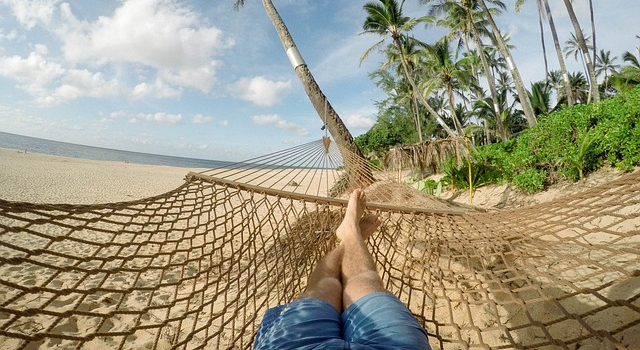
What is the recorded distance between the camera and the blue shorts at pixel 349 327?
2.18 ft

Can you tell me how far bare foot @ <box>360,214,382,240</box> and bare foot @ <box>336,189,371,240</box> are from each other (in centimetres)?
6

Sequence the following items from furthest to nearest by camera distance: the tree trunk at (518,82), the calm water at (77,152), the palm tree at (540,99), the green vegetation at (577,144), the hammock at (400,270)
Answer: the calm water at (77,152)
the palm tree at (540,99)
the tree trunk at (518,82)
the green vegetation at (577,144)
the hammock at (400,270)

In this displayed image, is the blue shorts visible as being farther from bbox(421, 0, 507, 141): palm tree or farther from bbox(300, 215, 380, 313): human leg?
bbox(421, 0, 507, 141): palm tree

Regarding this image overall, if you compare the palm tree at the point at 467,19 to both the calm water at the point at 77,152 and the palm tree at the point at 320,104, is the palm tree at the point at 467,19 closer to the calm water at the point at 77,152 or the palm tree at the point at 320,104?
the palm tree at the point at 320,104

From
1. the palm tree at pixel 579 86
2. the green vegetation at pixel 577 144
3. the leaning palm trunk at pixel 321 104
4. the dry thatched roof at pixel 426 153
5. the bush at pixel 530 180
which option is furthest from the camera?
the palm tree at pixel 579 86

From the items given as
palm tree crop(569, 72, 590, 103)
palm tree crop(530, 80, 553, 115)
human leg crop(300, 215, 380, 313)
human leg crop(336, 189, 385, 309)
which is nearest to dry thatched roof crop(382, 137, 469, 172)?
human leg crop(336, 189, 385, 309)

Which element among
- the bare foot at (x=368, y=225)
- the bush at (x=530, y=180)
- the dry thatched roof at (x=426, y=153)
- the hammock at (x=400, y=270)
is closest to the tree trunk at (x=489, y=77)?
the dry thatched roof at (x=426, y=153)

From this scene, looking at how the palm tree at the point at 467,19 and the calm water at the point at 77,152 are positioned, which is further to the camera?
the calm water at the point at 77,152

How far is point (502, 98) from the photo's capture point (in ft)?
56.4

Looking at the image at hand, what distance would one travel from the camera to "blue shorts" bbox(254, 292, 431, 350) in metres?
0.66

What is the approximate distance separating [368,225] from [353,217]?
143mm

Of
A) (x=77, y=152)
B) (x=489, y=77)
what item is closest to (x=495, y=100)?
(x=489, y=77)

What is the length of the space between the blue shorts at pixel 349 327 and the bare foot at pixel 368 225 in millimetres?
638

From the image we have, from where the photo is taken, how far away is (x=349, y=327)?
0.75 meters
